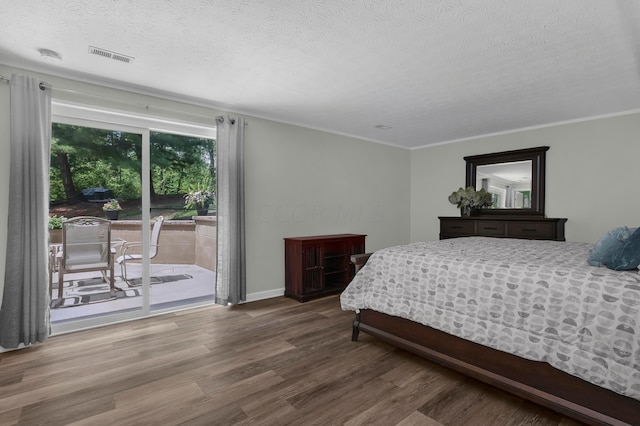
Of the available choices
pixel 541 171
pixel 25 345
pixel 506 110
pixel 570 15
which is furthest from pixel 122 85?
pixel 541 171

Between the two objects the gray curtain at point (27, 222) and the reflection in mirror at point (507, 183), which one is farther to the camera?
the reflection in mirror at point (507, 183)

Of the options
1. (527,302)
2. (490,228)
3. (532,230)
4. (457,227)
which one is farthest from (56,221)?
(532,230)

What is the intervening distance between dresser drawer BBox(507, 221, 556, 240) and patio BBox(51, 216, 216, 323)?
13.6 feet

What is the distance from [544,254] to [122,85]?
4.10 m

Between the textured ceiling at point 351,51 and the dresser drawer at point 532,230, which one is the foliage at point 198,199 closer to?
the textured ceiling at point 351,51

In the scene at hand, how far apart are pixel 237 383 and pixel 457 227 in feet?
13.6

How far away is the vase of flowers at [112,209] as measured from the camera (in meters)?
3.43

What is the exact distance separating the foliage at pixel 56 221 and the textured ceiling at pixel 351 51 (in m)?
1.34

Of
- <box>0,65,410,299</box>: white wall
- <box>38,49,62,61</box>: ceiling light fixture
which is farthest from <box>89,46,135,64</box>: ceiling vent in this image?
<box>0,65,410,299</box>: white wall

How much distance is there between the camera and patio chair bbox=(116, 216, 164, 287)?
3678 millimetres

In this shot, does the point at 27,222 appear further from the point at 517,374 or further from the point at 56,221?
the point at 517,374

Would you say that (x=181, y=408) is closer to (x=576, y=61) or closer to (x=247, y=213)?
(x=247, y=213)

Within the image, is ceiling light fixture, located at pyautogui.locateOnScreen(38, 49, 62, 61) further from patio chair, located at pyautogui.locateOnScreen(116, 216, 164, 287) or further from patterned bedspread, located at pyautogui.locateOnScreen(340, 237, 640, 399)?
patterned bedspread, located at pyautogui.locateOnScreen(340, 237, 640, 399)

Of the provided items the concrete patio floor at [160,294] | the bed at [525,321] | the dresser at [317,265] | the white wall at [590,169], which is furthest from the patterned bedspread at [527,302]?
the concrete patio floor at [160,294]
